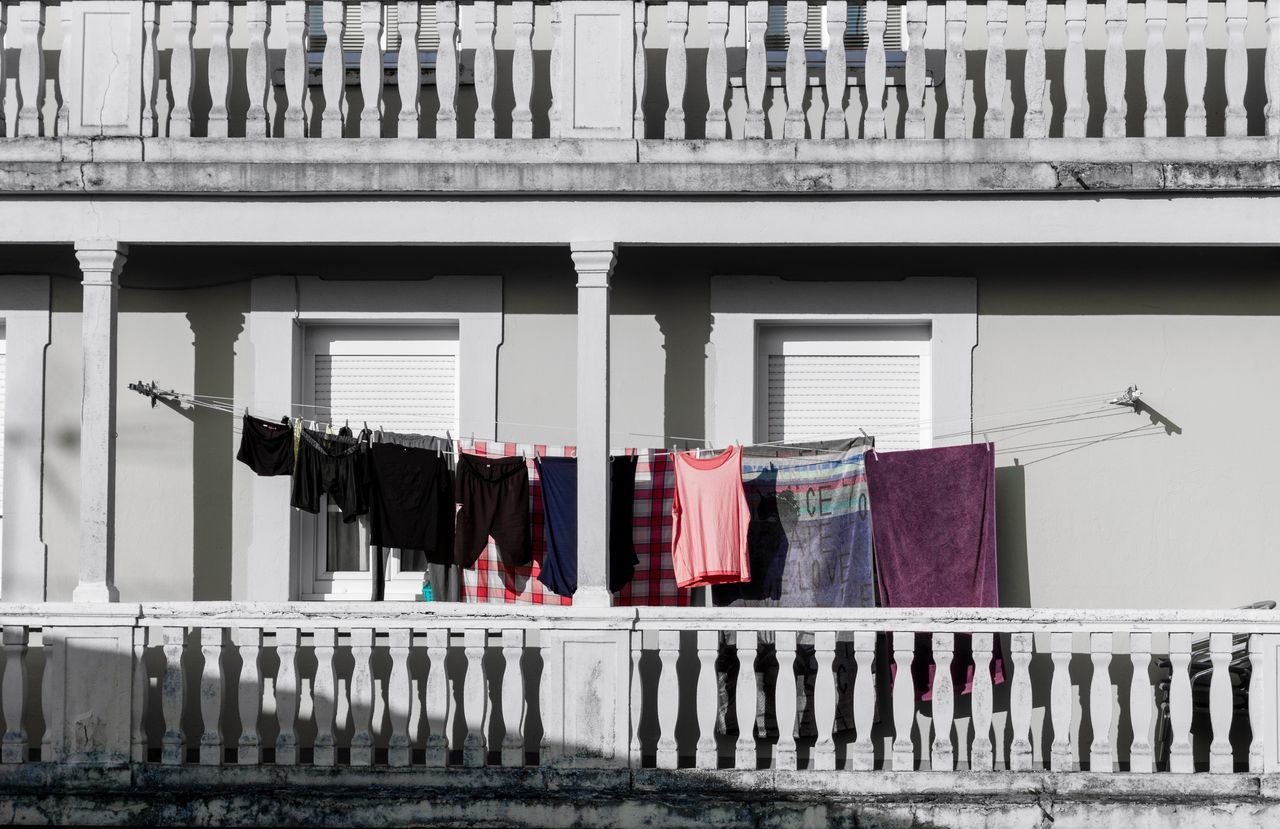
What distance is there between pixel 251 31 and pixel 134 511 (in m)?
3.07

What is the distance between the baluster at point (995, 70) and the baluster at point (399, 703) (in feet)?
14.1

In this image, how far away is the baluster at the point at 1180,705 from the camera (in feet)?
28.5

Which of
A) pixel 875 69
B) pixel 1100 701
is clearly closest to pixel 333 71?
pixel 875 69

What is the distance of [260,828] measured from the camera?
8766 millimetres

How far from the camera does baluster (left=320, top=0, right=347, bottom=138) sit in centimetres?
933

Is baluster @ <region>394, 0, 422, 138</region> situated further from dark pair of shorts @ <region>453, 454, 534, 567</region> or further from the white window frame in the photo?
the white window frame

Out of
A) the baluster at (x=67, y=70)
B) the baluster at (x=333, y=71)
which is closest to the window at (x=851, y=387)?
the baluster at (x=333, y=71)

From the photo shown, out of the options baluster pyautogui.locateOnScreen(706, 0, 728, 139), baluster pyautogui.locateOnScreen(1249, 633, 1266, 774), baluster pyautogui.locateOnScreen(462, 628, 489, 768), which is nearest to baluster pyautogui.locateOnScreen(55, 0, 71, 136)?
baluster pyautogui.locateOnScreen(706, 0, 728, 139)

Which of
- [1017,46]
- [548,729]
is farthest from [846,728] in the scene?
[1017,46]

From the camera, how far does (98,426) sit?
29.8ft

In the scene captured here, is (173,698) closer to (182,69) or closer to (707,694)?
(707,694)

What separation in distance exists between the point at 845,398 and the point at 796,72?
2068 millimetres

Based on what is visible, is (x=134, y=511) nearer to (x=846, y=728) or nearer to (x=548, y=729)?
(x=548, y=729)

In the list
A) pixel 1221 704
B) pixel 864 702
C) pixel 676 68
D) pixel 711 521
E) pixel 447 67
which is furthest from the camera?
pixel 711 521
